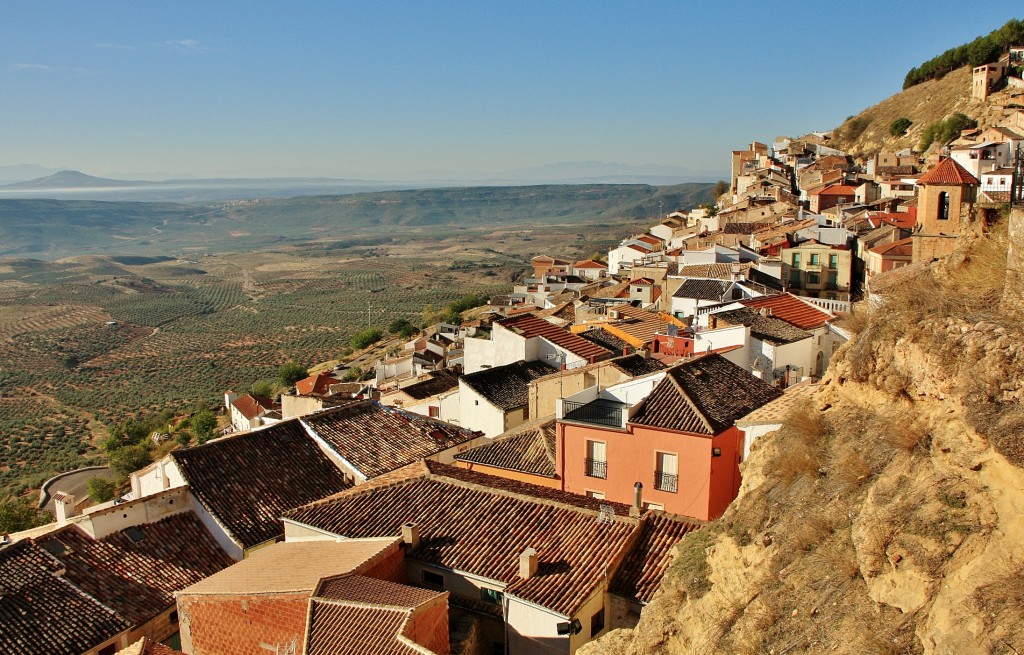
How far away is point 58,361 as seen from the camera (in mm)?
81312

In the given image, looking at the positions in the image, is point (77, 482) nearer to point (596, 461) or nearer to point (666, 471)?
point (596, 461)

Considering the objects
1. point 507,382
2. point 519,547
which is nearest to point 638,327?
point 507,382

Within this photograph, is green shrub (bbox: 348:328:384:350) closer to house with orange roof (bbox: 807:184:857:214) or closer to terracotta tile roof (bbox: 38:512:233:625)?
house with orange roof (bbox: 807:184:857:214)

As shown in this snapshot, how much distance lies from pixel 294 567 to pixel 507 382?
11.9 metres

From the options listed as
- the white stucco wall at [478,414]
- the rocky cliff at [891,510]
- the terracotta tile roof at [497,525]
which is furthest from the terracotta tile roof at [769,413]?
the white stucco wall at [478,414]

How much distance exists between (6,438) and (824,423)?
56.0 m

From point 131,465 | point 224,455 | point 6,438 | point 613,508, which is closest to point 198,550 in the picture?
point 224,455

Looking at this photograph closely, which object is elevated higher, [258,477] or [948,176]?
[948,176]

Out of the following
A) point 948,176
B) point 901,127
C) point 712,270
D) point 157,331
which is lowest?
point 157,331

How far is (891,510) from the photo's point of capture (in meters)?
6.43

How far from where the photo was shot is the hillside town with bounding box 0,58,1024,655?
11432 millimetres

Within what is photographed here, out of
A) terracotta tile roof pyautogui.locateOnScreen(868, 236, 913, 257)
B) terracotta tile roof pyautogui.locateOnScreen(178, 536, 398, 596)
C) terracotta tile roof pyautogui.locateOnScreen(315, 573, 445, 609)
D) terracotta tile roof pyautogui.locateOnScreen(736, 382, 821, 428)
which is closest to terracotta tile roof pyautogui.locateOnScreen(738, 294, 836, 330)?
terracotta tile roof pyautogui.locateOnScreen(868, 236, 913, 257)

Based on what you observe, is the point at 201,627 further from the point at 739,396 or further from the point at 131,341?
the point at 131,341

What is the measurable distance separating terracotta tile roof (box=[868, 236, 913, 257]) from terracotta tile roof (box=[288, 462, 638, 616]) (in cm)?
2428
